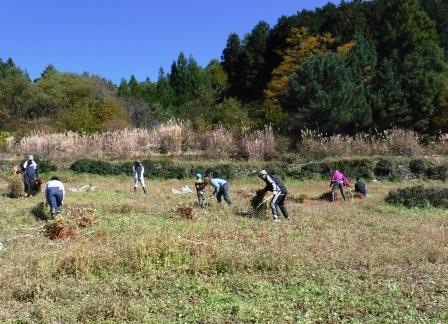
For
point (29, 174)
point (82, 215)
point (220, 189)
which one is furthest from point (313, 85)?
point (82, 215)

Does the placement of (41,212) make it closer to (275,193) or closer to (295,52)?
(275,193)

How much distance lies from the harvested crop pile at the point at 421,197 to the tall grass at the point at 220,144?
11.7 metres

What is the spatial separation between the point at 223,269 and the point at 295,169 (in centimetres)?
1947

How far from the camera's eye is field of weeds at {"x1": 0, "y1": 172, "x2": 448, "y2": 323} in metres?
7.06

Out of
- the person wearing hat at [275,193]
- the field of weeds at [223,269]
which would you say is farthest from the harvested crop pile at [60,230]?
Answer: the person wearing hat at [275,193]

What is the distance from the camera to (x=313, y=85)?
35.1 metres

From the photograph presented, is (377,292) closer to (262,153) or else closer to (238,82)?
(262,153)

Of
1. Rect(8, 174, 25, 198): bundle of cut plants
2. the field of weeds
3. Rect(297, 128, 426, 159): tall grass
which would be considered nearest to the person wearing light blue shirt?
the field of weeds

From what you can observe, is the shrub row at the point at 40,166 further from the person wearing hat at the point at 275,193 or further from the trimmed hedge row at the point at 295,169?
the person wearing hat at the point at 275,193

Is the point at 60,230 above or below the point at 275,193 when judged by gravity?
below

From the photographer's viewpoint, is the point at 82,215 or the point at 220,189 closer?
the point at 82,215

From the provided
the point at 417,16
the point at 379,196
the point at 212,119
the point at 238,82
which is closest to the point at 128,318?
the point at 379,196

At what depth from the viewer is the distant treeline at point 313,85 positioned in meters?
35.0

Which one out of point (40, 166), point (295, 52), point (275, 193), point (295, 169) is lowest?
point (275, 193)
